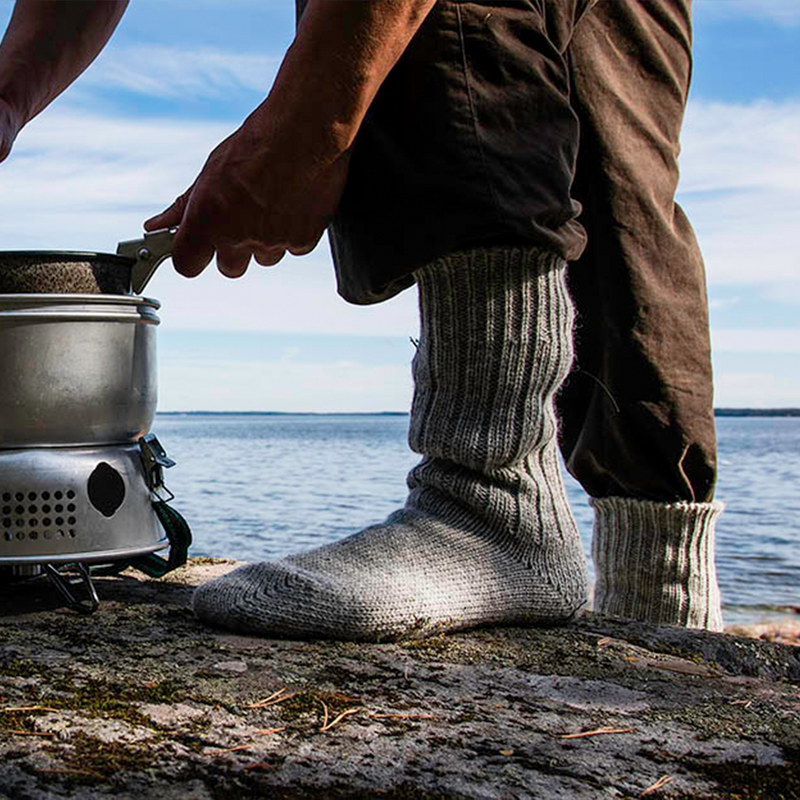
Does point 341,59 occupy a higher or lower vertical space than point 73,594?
higher

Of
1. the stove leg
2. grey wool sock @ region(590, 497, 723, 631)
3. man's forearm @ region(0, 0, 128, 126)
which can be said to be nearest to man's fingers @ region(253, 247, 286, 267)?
the stove leg

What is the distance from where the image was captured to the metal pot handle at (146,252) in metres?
1.97

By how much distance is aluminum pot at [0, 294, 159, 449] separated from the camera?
1.93m

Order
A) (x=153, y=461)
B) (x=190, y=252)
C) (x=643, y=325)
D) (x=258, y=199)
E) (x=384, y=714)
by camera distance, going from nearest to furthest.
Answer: (x=384, y=714) → (x=258, y=199) → (x=190, y=252) → (x=153, y=461) → (x=643, y=325)

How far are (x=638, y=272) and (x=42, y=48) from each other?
64.2 inches

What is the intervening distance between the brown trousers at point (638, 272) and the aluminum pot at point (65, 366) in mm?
1114

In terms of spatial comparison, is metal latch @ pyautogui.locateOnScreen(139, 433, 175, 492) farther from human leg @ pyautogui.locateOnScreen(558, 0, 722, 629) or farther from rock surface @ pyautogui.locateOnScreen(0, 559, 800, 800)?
human leg @ pyautogui.locateOnScreen(558, 0, 722, 629)

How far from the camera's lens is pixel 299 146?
166 centimetres

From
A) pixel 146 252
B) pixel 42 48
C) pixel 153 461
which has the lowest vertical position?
pixel 153 461

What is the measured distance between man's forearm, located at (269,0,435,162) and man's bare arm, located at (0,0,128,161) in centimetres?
110

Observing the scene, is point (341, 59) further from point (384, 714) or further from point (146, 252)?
point (384, 714)

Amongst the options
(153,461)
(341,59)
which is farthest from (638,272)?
(153,461)

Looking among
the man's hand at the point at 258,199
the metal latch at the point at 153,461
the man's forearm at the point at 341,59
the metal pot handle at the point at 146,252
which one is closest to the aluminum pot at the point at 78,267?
the metal pot handle at the point at 146,252

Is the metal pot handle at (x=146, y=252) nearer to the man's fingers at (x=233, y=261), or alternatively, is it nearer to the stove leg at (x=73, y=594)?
the man's fingers at (x=233, y=261)
